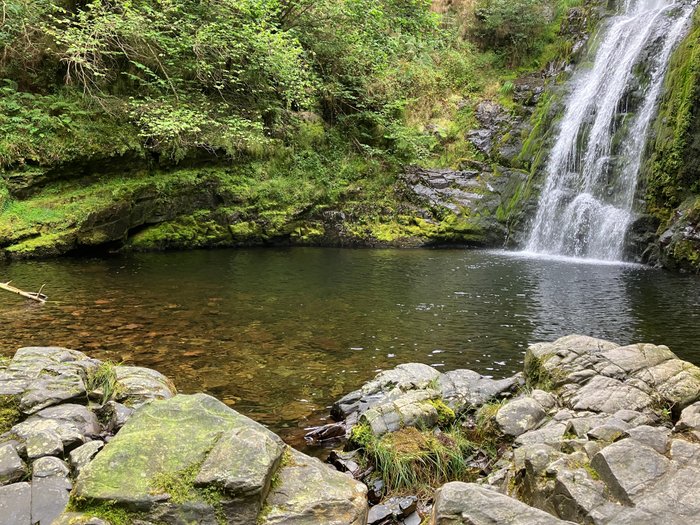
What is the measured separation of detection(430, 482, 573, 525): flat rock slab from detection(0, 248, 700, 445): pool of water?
2.27 metres

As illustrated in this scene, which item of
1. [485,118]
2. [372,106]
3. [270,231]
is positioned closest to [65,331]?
[270,231]

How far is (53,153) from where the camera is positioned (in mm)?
12953

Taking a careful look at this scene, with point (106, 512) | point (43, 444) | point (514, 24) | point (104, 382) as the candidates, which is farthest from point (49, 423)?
point (514, 24)

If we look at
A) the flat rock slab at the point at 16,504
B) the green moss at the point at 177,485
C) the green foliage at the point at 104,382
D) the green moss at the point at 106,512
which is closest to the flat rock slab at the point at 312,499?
the green moss at the point at 177,485

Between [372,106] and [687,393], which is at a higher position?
[372,106]

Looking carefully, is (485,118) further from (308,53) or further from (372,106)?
(308,53)

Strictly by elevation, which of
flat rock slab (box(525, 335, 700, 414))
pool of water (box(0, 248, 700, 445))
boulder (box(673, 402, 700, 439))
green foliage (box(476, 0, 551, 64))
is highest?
green foliage (box(476, 0, 551, 64))

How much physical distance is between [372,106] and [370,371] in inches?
616

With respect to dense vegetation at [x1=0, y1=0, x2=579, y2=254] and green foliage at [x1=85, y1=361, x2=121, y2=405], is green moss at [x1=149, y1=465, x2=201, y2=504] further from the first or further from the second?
dense vegetation at [x1=0, y1=0, x2=579, y2=254]

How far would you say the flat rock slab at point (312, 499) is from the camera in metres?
2.67

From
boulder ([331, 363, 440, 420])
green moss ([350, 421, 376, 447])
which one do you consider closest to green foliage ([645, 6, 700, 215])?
boulder ([331, 363, 440, 420])

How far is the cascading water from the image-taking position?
14.5m

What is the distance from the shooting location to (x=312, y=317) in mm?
8250

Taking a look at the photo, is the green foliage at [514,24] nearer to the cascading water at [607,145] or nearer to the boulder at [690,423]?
the cascading water at [607,145]
